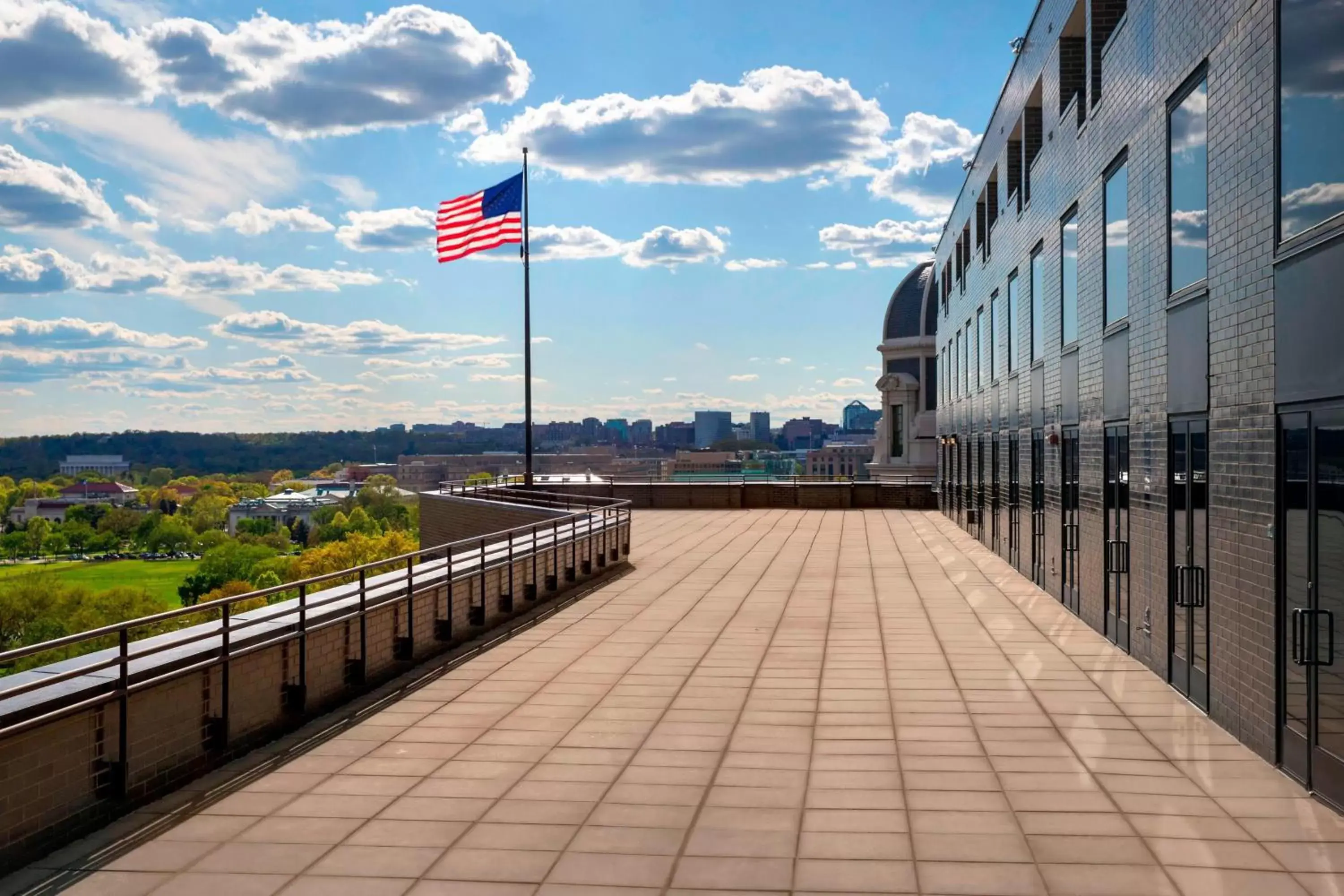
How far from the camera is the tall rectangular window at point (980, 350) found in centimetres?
2803

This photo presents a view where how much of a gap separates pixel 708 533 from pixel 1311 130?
985 inches

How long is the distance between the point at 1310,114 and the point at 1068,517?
10.1m

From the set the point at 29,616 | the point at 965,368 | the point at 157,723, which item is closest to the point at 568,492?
the point at 965,368

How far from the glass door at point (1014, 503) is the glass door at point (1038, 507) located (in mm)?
1351

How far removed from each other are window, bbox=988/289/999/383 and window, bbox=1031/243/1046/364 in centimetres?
489

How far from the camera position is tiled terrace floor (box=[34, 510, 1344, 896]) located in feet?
20.6

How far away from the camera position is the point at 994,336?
85.1 ft

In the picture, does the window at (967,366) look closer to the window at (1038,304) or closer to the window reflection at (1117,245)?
the window at (1038,304)

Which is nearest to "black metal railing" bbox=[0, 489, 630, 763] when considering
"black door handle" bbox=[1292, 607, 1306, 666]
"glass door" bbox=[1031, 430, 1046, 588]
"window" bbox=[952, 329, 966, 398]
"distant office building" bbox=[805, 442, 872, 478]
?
"black door handle" bbox=[1292, 607, 1306, 666]

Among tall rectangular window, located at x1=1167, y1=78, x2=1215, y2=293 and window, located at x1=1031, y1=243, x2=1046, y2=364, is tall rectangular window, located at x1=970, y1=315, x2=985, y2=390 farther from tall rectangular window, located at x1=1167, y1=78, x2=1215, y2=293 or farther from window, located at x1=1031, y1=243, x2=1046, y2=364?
tall rectangular window, located at x1=1167, y1=78, x2=1215, y2=293

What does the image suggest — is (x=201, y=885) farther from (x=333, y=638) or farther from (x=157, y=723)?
(x=333, y=638)

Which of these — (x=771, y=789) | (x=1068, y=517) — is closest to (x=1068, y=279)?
(x=1068, y=517)

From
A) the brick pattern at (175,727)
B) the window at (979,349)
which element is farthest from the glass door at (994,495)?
the brick pattern at (175,727)

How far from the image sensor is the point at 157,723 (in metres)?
7.82
